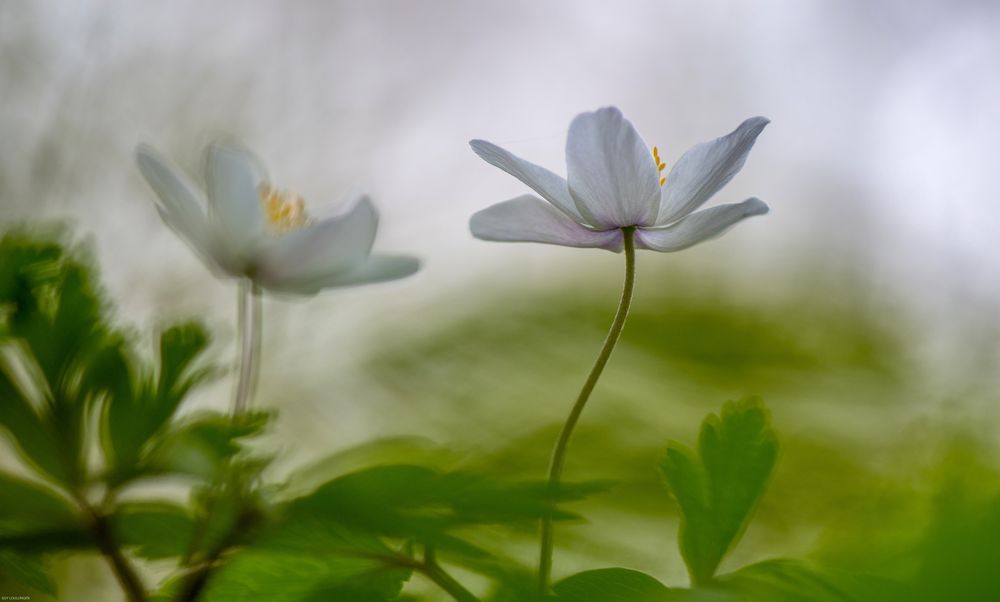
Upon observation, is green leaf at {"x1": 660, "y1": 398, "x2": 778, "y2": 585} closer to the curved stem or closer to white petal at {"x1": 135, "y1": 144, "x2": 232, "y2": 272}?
the curved stem

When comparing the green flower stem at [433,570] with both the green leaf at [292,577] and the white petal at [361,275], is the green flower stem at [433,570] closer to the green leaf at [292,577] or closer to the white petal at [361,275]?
the green leaf at [292,577]

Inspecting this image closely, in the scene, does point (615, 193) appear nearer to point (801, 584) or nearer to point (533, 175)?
point (533, 175)

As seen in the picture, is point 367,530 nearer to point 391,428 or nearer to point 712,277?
point 391,428

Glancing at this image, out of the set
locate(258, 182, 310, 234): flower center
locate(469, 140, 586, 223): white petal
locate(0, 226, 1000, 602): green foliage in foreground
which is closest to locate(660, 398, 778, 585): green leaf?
locate(0, 226, 1000, 602): green foliage in foreground

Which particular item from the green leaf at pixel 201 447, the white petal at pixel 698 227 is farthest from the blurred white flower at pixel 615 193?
the green leaf at pixel 201 447

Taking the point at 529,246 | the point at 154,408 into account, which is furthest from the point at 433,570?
the point at 529,246
